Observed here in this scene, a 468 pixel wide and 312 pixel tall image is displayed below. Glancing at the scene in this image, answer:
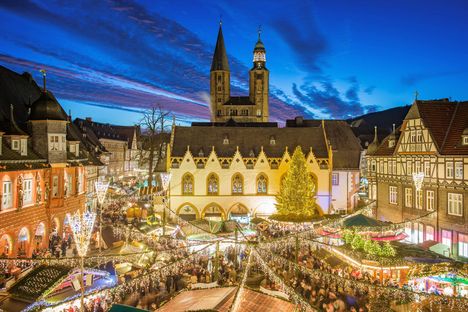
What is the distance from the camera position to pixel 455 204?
3028 cm

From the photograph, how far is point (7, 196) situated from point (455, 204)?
99.6 ft

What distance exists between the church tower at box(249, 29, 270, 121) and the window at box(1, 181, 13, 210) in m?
78.0

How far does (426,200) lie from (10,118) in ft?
103

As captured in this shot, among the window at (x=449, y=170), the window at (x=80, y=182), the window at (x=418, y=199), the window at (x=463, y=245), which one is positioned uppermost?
the window at (x=449, y=170)

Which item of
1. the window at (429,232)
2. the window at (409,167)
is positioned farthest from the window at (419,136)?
the window at (429,232)

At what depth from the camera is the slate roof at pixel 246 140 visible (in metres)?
46.7

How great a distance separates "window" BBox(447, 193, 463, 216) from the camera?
29812 millimetres

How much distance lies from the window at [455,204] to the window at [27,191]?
2989 centimetres

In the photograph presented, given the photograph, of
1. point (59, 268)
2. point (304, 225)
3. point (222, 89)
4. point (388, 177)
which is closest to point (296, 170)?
point (304, 225)

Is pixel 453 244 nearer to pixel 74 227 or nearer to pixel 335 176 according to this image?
pixel 335 176

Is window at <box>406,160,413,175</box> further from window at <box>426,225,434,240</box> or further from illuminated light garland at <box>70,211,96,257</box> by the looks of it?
illuminated light garland at <box>70,211,96,257</box>

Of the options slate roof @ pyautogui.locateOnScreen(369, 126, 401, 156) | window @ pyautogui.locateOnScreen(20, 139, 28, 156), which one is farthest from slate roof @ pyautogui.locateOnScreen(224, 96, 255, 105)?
window @ pyautogui.locateOnScreen(20, 139, 28, 156)

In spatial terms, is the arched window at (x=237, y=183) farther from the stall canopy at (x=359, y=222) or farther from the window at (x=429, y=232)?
the window at (x=429, y=232)

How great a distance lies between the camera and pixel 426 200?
33.3 metres
